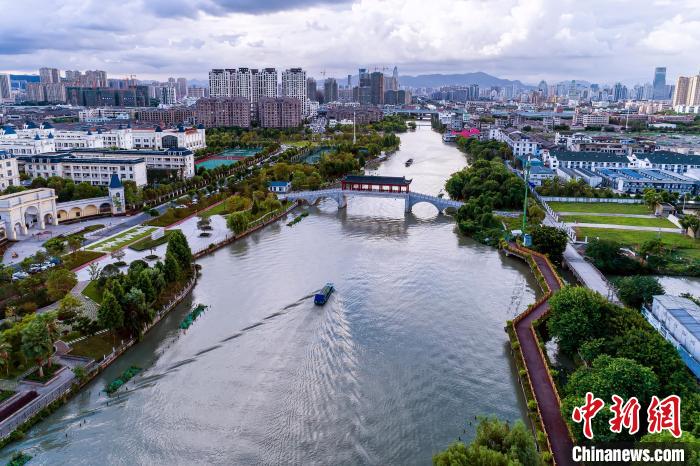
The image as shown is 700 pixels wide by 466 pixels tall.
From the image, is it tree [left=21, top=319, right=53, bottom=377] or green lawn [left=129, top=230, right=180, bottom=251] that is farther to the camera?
green lawn [left=129, top=230, right=180, bottom=251]

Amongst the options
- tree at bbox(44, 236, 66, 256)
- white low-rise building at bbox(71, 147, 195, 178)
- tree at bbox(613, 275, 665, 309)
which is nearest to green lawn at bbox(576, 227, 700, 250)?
tree at bbox(613, 275, 665, 309)

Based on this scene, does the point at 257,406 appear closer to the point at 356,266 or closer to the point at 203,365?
the point at 203,365

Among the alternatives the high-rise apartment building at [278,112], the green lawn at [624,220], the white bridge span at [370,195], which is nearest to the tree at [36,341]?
the white bridge span at [370,195]

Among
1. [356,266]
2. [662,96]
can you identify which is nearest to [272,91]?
[356,266]

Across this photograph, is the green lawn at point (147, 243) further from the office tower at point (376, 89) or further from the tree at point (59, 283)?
the office tower at point (376, 89)

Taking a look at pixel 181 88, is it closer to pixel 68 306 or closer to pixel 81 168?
pixel 81 168

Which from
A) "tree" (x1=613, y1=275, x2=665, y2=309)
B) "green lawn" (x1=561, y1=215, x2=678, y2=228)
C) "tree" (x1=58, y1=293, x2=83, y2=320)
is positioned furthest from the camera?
"green lawn" (x1=561, y1=215, x2=678, y2=228)

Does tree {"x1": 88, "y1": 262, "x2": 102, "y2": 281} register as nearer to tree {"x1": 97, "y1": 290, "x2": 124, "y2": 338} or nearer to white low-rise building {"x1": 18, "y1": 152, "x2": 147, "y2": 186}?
tree {"x1": 97, "y1": 290, "x2": 124, "y2": 338}
